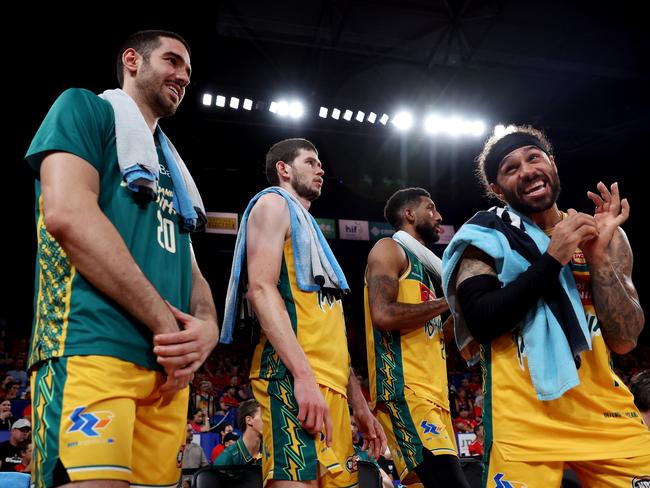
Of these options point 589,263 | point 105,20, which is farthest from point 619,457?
point 105,20

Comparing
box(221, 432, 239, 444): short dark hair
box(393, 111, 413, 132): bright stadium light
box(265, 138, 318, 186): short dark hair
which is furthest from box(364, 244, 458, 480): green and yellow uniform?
box(393, 111, 413, 132): bright stadium light

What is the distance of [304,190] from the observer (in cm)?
313

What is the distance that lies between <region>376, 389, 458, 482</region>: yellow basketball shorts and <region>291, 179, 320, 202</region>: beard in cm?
121

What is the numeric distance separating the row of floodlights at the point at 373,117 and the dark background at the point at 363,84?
0.22 metres

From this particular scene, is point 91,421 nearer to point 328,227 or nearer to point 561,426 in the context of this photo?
point 561,426

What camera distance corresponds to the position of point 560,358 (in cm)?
178

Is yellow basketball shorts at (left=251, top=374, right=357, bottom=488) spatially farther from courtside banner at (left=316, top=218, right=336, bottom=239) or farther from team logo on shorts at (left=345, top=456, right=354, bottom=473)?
courtside banner at (left=316, top=218, right=336, bottom=239)

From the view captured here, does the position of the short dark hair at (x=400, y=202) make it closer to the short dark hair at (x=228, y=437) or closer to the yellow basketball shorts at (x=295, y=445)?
the yellow basketball shorts at (x=295, y=445)

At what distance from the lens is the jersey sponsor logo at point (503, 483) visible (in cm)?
171

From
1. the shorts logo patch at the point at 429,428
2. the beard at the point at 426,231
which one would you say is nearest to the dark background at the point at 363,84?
the beard at the point at 426,231

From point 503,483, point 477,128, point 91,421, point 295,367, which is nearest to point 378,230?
point 477,128

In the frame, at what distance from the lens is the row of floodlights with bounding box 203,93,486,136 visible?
12500 millimetres

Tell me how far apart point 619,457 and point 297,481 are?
1.11 m

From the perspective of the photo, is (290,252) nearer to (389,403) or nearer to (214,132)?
(389,403)
